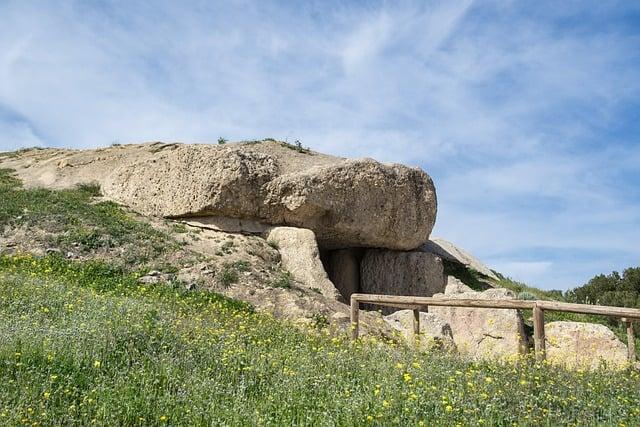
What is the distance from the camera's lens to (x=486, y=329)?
17.4m

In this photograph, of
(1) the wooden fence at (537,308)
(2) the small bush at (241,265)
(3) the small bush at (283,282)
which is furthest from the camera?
(2) the small bush at (241,265)

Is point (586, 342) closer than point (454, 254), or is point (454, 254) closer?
point (586, 342)

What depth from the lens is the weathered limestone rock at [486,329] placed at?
16922mm

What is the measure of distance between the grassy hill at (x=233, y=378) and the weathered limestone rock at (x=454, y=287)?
11059 millimetres

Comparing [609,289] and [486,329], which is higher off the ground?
[609,289]

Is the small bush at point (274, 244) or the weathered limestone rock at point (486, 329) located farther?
the small bush at point (274, 244)

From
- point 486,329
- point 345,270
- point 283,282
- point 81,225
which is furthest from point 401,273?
point 81,225

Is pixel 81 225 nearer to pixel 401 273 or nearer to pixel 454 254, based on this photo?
pixel 401 273

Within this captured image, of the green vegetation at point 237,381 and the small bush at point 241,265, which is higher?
the small bush at point 241,265

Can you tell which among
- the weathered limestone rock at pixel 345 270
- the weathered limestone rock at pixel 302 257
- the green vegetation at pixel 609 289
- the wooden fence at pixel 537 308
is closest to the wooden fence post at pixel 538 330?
Answer: the wooden fence at pixel 537 308

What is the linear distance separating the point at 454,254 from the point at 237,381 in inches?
826

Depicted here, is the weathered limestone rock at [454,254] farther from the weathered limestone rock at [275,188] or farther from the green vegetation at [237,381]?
the green vegetation at [237,381]

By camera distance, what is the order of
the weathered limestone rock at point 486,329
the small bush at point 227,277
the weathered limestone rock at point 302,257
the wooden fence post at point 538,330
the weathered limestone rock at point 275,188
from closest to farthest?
1. the wooden fence post at point 538,330
2. the weathered limestone rock at point 486,329
3. the small bush at point 227,277
4. the weathered limestone rock at point 302,257
5. the weathered limestone rock at point 275,188

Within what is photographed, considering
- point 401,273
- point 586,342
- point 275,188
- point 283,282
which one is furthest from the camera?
point 401,273
